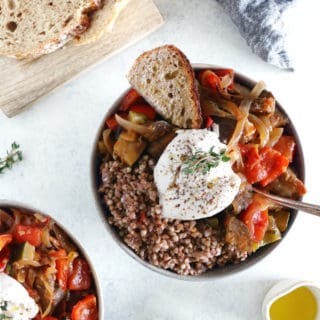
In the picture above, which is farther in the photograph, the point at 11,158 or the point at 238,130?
the point at 11,158

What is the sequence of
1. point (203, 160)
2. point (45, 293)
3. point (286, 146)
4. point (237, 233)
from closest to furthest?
point (203, 160)
point (237, 233)
point (45, 293)
point (286, 146)

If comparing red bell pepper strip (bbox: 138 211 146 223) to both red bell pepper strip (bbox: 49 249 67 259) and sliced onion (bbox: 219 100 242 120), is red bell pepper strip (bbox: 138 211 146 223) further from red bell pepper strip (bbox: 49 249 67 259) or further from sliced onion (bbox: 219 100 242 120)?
sliced onion (bbox: 219 100 242 120)

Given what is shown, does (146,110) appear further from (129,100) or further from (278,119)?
(278,119)

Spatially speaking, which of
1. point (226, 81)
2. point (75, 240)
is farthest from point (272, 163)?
point (75, 240)

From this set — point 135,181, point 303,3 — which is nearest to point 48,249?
point 135,181

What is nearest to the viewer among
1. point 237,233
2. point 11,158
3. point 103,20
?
point 237,233

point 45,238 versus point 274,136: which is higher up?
point 274,136

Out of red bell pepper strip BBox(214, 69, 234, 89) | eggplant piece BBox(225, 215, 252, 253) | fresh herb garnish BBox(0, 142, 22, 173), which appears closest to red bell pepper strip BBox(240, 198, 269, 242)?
eggplant piece BBox(225, 215, 252, 253)
